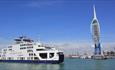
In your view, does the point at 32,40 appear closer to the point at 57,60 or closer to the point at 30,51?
the point at 30,51

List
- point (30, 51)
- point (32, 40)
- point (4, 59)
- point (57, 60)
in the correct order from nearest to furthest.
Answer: point (57, 60), point (30, 51), point (32, 40), point (4, 59)

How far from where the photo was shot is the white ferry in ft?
302

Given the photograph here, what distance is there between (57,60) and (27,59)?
1425 centimetres

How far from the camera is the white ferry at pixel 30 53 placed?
92062 mm

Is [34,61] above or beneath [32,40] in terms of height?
beneath

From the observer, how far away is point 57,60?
9088 centimetres

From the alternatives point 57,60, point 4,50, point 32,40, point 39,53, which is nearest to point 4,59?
point 4,50

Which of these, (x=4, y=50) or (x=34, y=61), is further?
(x=4, y=50)

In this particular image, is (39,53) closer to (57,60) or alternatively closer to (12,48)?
(57,60)

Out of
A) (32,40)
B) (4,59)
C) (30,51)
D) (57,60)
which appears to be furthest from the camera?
(4,59)

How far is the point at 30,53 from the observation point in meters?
97.8

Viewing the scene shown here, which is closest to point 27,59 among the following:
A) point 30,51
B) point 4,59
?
point 30,51

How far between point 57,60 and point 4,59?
32.5 metres

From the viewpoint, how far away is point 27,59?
99188 mm
